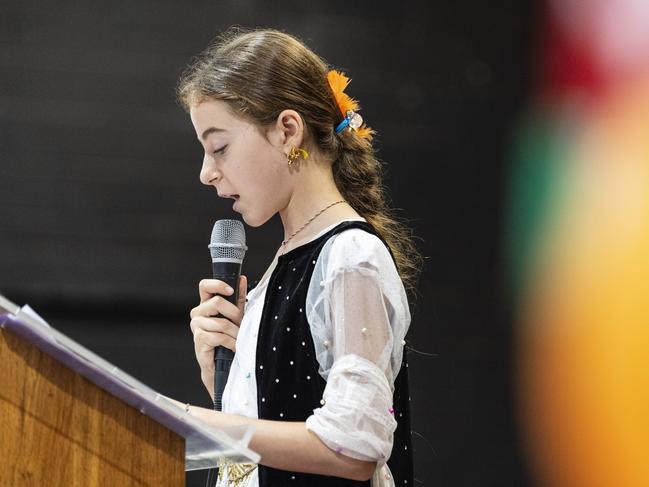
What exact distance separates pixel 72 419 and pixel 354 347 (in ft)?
1.59

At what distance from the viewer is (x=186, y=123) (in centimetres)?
287

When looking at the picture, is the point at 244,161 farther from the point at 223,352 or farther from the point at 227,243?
the point at 223,352

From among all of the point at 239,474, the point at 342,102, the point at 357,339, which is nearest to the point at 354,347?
the point at 357,339

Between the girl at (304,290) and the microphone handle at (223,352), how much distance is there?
0.02 metres

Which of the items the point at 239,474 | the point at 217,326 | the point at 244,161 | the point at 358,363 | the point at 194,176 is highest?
the point at 194,176

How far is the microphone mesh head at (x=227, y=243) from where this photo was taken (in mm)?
1768

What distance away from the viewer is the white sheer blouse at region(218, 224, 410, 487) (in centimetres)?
136

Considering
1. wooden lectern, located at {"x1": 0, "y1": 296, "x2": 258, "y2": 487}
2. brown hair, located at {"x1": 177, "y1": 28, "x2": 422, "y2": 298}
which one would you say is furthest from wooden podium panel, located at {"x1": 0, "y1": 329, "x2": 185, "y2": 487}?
brown hair, located at {"x1": 177, "y1": 28, "x2": 422, "y2": 298}

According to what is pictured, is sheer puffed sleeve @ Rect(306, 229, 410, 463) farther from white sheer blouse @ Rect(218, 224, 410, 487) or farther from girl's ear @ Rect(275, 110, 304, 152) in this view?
girl's ear @ Rect(275, 110, 304, 152)

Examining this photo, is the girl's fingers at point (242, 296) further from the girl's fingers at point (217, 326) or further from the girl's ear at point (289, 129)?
the girl's ear at point (289, 129)

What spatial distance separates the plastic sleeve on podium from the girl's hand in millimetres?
594

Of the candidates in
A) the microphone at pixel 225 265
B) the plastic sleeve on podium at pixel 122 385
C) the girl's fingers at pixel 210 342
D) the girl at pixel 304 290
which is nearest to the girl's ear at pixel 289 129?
the girl at pixel 304 290

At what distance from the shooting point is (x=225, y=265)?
175 centimetres

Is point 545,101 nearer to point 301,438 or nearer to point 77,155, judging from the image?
point 77,155
